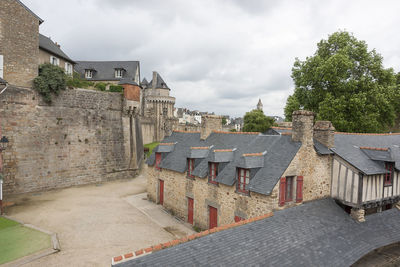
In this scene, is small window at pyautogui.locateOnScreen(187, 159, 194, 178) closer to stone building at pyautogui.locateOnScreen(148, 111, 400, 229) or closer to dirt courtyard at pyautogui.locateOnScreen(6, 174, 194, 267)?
stone building at pyautogui.locateOnScreen(148, 111, 400, 229)

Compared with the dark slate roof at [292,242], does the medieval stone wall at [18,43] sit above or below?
above

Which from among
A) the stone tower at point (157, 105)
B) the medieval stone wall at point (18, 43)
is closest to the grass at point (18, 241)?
the medieval stone wall at point (18, 43)

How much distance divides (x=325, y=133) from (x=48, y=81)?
53.9ft

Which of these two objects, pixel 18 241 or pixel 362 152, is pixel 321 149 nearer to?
pixel 362 152

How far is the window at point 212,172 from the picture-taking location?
34.2 ft

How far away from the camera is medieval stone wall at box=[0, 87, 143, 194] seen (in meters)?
15.0

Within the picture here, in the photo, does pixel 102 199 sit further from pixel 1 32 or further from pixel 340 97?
pixel 340 97

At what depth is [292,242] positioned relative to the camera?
20.8ft

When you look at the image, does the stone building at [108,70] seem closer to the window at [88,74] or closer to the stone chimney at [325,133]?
the window at [88,74]

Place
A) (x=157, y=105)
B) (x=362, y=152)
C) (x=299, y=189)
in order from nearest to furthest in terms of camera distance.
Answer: (x=299, y=189) → (x=362, y=152) → (x=157, y=105)

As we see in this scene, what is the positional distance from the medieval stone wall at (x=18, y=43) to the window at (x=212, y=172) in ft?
43.1

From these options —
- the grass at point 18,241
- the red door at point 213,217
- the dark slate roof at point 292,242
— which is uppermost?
the dark slate roof at point 292,242

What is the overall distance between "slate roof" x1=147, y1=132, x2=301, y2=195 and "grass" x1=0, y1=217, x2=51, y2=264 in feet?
20.2

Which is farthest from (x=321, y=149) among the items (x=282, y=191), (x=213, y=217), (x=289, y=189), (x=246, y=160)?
(x=213, y=217)
